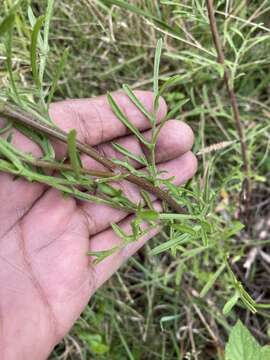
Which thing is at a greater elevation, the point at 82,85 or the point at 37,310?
the point at 82,85

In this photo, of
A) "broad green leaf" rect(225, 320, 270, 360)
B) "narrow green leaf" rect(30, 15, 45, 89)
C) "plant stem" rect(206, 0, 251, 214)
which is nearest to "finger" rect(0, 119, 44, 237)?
"narrow green leaf" rect(30, 15, 45, 89)

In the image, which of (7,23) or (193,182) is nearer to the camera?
(7,23)

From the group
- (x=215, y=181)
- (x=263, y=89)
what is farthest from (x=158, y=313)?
(x=263, y=89)

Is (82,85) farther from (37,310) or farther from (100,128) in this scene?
(37,310)

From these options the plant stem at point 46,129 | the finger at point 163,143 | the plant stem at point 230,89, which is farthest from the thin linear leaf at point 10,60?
the plant stem at point 230,89

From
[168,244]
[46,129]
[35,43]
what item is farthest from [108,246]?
[35,43]

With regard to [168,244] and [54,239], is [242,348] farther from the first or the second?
[54,239]
